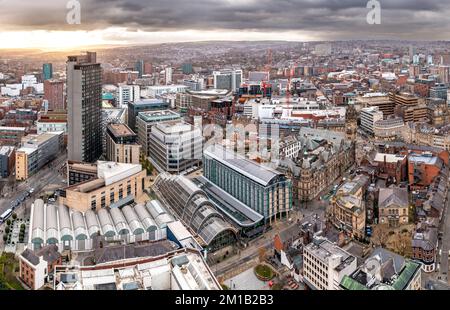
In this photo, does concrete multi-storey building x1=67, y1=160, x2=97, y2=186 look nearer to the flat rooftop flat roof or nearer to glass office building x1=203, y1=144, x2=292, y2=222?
the flat rooftop flat roof

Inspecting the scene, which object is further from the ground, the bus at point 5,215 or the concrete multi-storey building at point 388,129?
the concrete multi-storey building at point 388,129

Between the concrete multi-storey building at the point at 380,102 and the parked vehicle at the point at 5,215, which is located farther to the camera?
the concrete multi-storey building at the point at 380,102

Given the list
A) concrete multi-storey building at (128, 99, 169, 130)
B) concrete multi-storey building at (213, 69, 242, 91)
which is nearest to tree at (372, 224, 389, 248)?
concrete multi-storey building at (128, 99, 169, 130)

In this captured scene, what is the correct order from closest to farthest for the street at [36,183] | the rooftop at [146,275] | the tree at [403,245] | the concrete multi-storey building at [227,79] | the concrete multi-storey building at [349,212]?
the rooftop at [146,275]
the tree at [403,245]
the concrete multi-storey building at [349,212]
the street at [36,183]
the concrete multi-storey building at [227,79]

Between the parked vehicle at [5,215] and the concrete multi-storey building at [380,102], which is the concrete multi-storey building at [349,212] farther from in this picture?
the concrete multi-storey building at [380,102]

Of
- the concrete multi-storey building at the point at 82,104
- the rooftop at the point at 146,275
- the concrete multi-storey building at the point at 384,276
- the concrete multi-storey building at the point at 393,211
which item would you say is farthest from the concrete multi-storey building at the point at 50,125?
the concrete multi-storey building at the point at 384,276

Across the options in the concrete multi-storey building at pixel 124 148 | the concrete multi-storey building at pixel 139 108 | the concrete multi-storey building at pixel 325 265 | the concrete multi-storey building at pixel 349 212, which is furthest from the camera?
the concrete multi-storey building at pixel 139 108

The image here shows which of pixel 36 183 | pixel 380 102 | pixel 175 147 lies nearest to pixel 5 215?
pixel 36 183
